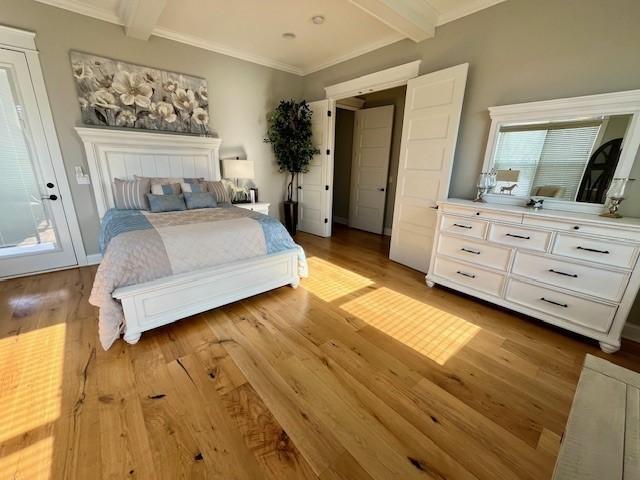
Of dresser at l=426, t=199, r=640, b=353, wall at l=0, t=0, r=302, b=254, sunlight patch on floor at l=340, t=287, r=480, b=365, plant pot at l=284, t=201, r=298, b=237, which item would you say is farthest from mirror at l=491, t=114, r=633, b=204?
wall at l=0, t=0, r=302, b=254

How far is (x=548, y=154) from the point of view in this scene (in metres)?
2.40

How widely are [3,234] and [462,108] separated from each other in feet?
16.6

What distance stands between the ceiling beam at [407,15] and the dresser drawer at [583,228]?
2.18 m

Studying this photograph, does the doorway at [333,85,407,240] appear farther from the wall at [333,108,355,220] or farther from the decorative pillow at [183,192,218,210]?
the decorative pillow at [183,192,218,210]

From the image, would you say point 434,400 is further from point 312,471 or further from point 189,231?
point 189,231

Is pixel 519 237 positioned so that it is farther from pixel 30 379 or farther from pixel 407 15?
pixel 30 379

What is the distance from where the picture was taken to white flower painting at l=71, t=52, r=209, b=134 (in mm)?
3006

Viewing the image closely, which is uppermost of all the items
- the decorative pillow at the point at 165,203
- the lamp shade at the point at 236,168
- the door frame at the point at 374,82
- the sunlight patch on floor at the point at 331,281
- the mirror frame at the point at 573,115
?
the door frame at the point at 374,82

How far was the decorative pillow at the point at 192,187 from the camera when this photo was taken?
3.23 meters

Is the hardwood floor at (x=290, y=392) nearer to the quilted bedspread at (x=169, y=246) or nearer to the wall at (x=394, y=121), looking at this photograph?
the quilted bedspread at (x=169, y=246)

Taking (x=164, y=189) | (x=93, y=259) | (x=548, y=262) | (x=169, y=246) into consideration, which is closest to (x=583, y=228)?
(x=548, y=262)

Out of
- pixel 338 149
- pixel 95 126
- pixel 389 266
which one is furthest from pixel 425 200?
pixel 95 126

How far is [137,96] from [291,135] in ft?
6.87

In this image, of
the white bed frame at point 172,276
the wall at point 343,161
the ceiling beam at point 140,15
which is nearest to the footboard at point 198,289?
the white bed frame at point 172,276
